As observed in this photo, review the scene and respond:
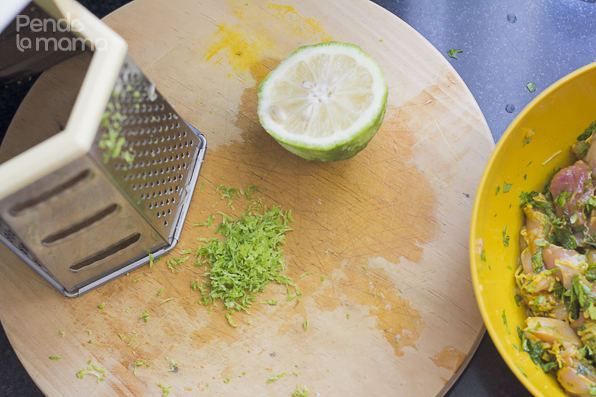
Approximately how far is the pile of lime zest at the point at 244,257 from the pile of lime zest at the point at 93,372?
59cm

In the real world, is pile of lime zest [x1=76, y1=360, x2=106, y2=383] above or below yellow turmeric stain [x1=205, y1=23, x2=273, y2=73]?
below

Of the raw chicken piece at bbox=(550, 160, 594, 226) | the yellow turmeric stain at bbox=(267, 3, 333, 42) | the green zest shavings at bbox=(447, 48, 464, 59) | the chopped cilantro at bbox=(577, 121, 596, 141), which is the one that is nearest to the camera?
the raw chicken piece at bbox=(550, 160, 594, 226)

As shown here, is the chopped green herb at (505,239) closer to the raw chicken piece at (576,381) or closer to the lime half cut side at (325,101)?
the raw chicken piece at (576,381)

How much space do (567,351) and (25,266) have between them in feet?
8.46

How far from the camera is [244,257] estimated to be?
2.12 metres

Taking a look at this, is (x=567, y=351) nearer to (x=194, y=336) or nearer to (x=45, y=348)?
(x=194, y=336)

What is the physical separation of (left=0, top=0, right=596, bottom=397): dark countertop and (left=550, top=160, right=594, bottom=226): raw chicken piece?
2.16 feet

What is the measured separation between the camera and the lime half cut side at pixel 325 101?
1962 mm

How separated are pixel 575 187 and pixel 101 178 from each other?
6.81 feet

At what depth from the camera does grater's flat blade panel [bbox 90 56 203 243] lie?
1.67 m

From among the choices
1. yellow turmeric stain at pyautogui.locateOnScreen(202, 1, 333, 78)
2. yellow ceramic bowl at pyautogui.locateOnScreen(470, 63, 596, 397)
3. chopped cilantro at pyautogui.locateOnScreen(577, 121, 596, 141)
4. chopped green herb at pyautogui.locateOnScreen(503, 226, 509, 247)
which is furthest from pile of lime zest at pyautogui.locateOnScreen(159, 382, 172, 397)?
chopped cilantro at pyautogui.locateOnScreen(577, 121, 596, 141)

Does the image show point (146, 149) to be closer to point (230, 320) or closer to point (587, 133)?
point (230, 320)

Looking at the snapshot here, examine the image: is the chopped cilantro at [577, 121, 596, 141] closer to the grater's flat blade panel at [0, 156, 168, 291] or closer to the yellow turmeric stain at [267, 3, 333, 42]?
the yellow turmeric stain at [267, 3, 333, 42]

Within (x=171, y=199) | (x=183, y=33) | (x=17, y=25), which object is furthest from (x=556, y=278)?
(x=17, y=25)
